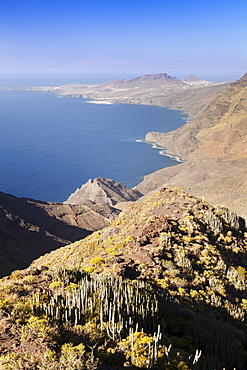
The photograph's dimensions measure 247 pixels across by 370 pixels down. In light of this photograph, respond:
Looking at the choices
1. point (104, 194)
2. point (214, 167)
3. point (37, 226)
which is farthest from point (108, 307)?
point (214, 167)

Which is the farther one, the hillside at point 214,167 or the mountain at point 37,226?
the hillside at point 214,167

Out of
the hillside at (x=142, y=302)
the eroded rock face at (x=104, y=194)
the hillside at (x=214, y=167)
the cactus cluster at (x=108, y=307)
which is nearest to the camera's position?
the hillside at (x=142, y=302)

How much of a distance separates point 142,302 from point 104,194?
8995 cm

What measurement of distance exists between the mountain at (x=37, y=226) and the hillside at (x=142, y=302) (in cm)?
2264

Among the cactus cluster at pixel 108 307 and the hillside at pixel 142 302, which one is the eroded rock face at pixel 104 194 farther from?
the cactus cluster at pixel 108 307

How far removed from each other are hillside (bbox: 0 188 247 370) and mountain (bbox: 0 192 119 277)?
22641mm

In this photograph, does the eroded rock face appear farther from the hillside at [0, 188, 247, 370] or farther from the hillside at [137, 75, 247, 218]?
the hillside at [0, 188, 247, 370]

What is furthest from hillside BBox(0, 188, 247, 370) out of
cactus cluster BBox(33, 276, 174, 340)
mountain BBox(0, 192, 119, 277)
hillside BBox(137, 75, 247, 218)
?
hillside BBox(137, 75, 247, 218)

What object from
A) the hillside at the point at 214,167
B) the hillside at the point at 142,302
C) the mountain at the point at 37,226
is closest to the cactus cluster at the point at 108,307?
the hillside at the point at 142,302

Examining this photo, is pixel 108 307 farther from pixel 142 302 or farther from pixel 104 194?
pixel 104 194

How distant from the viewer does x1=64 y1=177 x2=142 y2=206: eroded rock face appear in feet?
335

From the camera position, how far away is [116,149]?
620ft

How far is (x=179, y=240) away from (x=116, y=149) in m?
169

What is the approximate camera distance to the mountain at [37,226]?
4566 cm
